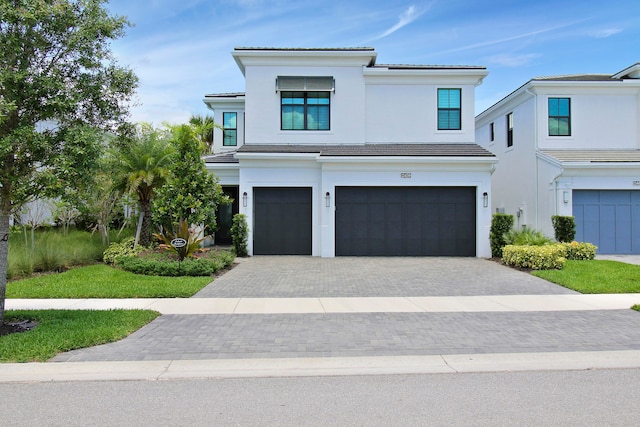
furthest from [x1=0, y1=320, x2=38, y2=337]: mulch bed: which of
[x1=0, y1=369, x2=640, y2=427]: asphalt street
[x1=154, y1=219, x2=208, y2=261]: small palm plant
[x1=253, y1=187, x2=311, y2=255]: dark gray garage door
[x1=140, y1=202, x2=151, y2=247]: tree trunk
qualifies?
[x1=253, y1=187, x2=311, y2=255]: dark gray garage door

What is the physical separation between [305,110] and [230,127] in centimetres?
551

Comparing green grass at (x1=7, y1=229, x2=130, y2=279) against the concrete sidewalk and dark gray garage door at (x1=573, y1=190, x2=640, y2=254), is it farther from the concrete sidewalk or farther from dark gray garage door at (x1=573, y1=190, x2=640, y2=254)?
dark gray garage door at (x1=573, y1=190, x2=640, y2=254)

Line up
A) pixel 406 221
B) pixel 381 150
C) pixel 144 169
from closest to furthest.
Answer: pixel 144 169
pixel 406 221
pixel 381 150

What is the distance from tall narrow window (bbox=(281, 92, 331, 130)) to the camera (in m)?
19.2

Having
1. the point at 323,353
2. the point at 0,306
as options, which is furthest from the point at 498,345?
the point at 0,306

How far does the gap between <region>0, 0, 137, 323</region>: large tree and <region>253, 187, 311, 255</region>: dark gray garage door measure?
1051cm

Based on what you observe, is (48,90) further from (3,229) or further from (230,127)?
(230,127)

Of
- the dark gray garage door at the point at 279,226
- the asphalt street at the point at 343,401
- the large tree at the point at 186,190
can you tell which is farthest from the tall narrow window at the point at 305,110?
the asphalt street at the point at 343,401

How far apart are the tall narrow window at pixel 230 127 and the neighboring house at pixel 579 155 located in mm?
13096

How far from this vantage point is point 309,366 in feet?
19.6

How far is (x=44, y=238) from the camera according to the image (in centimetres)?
1609

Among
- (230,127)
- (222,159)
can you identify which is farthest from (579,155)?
(230,127)

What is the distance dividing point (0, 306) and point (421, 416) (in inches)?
261

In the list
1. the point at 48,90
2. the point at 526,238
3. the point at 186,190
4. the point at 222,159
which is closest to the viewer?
the point at 48,90
